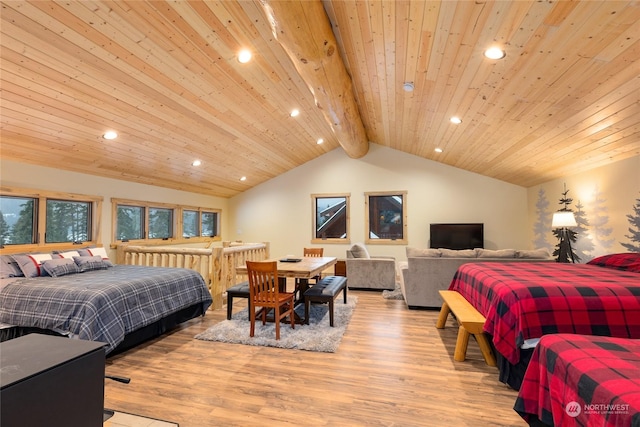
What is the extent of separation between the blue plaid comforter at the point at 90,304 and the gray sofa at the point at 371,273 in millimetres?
3379

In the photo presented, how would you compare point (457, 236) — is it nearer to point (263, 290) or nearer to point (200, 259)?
point (263, 290)

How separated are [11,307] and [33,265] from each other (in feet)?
2.16

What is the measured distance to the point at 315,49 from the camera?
2.86 metres

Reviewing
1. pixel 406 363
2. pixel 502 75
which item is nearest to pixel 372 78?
pixel 502 75

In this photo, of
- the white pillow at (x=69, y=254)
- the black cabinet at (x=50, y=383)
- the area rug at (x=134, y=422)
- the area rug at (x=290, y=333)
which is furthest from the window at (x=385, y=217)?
the black cabinet at (x=50, y=383)

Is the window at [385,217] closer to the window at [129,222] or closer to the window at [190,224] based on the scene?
the window at [190,224]

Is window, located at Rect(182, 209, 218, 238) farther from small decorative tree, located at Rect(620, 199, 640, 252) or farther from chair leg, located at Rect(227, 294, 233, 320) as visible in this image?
small decorative tree, located at Rect(620, 199, 640, 252)

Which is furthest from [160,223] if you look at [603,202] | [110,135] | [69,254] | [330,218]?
[603,202]

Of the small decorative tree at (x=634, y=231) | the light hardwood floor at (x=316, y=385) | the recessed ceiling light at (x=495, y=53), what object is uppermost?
the recessed ceiling light at (x=495, y=53)

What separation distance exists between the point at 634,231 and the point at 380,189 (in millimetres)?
4678

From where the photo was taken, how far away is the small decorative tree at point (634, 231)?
3655 millimetres

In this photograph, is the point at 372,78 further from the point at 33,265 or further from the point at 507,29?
the point at 33,265

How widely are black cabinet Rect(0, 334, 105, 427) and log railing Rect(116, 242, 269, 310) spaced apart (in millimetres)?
3842

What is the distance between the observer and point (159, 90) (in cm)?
339
